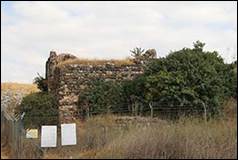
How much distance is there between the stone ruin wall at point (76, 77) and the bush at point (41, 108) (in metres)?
0.29

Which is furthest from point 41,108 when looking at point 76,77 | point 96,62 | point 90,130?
point 90,130

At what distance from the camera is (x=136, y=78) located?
21.7 meters

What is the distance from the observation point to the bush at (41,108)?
20.9 m

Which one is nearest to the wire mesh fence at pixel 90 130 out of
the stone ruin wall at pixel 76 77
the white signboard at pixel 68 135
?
the white signboard at pixel 68 135

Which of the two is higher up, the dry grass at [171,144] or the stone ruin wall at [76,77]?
the stone ruin wall at [76,77]

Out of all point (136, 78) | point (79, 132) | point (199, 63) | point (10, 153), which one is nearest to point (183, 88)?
point (199, 63)

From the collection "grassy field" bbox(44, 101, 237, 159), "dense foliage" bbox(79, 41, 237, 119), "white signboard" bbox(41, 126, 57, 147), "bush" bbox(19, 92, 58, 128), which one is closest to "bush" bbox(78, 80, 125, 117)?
"dense foliage" bbox(79, 41, 237, 119)

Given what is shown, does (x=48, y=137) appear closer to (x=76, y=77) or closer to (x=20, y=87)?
(x=76, y=77)

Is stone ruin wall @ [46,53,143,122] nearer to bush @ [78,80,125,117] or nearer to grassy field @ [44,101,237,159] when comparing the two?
bush @ [78,80,125,117]

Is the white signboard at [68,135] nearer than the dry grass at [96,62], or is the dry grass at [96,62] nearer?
the white signboard at [68,135]

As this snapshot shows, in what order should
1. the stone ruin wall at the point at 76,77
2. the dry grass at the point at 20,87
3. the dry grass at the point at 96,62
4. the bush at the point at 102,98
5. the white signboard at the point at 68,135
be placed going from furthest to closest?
the dry grass at the point at 20,87, the dry grass at the point at 96,62, the stone ruin wall at the point at 76,77, the bush at the point at 102,98, the white signboard at the point at 68,135

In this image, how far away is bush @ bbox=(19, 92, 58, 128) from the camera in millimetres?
20938

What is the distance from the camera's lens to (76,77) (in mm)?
22469

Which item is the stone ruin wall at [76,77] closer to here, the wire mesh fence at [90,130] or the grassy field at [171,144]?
the wire mesh fence at [90,130]
